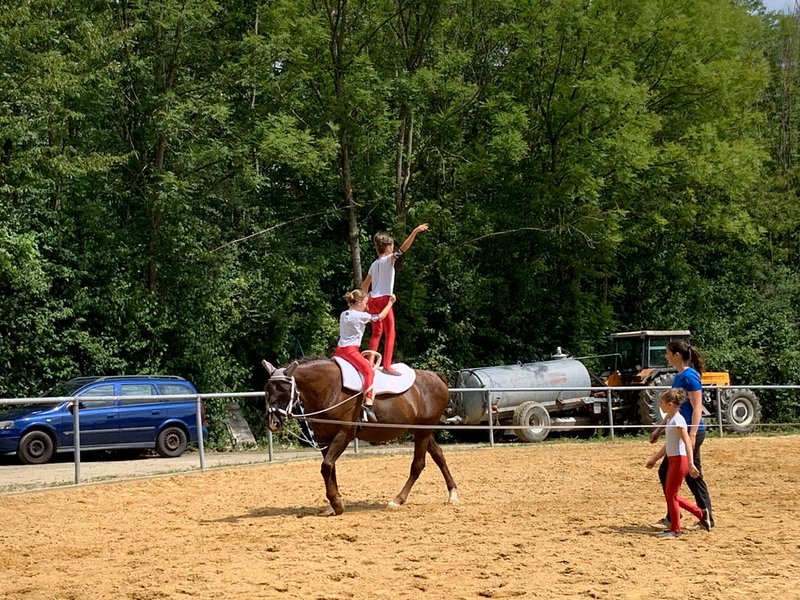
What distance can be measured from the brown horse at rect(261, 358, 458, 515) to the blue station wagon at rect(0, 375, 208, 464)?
717 centimetres

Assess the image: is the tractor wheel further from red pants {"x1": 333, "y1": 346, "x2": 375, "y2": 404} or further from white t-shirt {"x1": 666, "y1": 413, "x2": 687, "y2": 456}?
white t-shirt {"x1": 666, "y1": 413, "x2": 687, "y2": 456}

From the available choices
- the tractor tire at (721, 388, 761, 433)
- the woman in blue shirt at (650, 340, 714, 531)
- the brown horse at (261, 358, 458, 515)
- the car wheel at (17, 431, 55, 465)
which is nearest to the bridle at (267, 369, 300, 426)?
the brown horse at (261, 358, 458, 515)

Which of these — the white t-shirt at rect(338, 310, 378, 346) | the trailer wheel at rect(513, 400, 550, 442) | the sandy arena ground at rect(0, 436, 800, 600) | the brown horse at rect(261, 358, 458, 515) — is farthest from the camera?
the trailer wheel at rect(513, 400, 550, 442)

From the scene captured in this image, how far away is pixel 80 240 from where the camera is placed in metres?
25.6

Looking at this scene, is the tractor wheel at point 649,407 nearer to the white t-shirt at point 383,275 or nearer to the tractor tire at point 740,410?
the tractor tire at point 740,410

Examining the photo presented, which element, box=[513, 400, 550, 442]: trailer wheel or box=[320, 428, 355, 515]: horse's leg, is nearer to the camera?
box=[320, 428, 355, 515]: horse's leg

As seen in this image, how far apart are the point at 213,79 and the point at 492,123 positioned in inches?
347

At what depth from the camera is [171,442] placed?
2278 centimetres

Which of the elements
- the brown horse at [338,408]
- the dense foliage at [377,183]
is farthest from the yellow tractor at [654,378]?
the brown horse at [338,408]

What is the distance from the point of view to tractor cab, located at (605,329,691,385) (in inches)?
1170

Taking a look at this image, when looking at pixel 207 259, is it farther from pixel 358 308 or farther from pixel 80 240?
pixel 358 308

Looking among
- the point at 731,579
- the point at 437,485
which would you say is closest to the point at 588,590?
the point at 731,579

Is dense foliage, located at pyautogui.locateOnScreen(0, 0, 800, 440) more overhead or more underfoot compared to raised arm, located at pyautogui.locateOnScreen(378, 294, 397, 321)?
more overhead

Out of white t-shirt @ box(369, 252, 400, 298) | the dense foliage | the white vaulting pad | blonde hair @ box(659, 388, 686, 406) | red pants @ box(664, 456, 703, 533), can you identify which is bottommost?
red pants @ box(664, 456, 703, 533)
